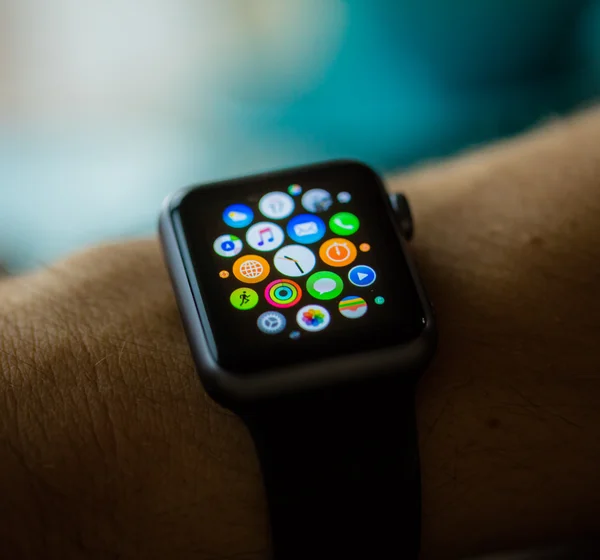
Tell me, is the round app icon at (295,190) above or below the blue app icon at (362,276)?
above

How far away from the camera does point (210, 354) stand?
2.45ft

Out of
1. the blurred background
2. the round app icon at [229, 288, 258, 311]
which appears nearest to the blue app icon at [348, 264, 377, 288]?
the round app icon at [229, 288, 258, 311]

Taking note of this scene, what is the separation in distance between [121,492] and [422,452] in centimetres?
32

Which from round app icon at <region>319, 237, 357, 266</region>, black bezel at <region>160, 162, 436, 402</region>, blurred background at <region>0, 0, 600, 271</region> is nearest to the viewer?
black bezel at <region>160, 162, 436, 402</region>

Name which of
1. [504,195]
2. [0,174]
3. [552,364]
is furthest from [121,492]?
[0,174]

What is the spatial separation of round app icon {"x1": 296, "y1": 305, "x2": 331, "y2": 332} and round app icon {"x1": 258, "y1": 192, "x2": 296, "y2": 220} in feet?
0.43

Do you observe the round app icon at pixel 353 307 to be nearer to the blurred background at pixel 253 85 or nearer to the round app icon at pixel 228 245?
the round app icon at pixel 228 245

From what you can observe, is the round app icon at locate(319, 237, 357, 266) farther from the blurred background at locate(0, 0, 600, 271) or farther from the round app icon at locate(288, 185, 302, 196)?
the blurred background at locate(0, 0, 600, 271)

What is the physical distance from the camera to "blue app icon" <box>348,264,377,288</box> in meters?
0.81

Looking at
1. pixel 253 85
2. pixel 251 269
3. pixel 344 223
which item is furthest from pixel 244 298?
pixel 253 85

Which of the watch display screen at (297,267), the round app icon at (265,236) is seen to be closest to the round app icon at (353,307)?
the watch display screen at (297,267)

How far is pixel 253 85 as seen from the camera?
181 cm

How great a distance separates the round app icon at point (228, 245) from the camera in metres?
0.82

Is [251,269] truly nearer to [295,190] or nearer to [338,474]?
[295,190]
